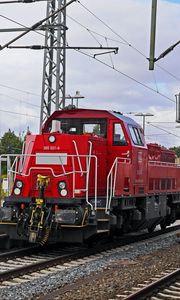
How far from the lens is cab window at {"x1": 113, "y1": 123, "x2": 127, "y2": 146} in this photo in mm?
12898

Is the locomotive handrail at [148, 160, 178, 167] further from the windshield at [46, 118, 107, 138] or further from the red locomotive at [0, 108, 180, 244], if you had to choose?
the windshield at [46, 118, 107, 138]

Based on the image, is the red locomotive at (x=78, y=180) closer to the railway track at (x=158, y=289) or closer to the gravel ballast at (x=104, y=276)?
the gravel ballast at (x=104, y=276)

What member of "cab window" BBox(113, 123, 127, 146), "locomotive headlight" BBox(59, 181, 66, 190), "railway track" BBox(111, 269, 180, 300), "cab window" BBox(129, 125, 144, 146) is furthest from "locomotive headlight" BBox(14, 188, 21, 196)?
"railway track" BBox(111, 269, 180, 300)

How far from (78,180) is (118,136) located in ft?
7.00

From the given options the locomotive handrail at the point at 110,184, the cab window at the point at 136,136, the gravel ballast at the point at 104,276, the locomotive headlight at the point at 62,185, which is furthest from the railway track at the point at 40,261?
the cab window at the point at 136,136

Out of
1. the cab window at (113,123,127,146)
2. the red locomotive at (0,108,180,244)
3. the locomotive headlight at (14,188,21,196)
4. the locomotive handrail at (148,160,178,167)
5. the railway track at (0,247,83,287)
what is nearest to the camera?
the railway track at (0,247,83,287)

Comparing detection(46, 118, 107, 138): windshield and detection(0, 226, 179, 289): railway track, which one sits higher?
detection(46, 118, 107, 138): windshield

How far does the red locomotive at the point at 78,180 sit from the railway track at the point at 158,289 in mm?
2477

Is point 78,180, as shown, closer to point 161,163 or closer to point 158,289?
point 158,289

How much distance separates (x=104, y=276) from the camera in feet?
29.5

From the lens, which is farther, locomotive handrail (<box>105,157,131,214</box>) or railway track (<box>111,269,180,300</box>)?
locomotive handrail (<box>105,157,131,214</box>)

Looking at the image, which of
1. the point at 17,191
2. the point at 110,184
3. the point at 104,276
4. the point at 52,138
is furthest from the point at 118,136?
the point at 104,276

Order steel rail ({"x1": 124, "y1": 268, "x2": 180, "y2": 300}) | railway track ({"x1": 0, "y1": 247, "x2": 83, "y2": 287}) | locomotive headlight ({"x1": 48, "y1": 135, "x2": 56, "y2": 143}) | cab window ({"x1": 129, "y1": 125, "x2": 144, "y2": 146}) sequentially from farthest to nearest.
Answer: cab window ({"x1": 129, "y1": 125, "x2": 144, "y2": 146}), locomotive headlight ({"x1": 48, "y1": 135, "x2": 56, "y2": 143}), railway track ({"x1": 0, "y1": 247, "x2": 83, "y2": 287}), steel rail ({"x1": 124, "y1": 268, "x2": 180, "y2": 300})

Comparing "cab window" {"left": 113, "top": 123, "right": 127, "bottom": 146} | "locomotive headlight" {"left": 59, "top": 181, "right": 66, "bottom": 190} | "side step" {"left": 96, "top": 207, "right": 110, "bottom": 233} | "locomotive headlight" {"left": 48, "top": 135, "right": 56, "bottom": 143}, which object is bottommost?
"side step" {"left": 96, "top": 207, "right": 110, "bottom": 233}
